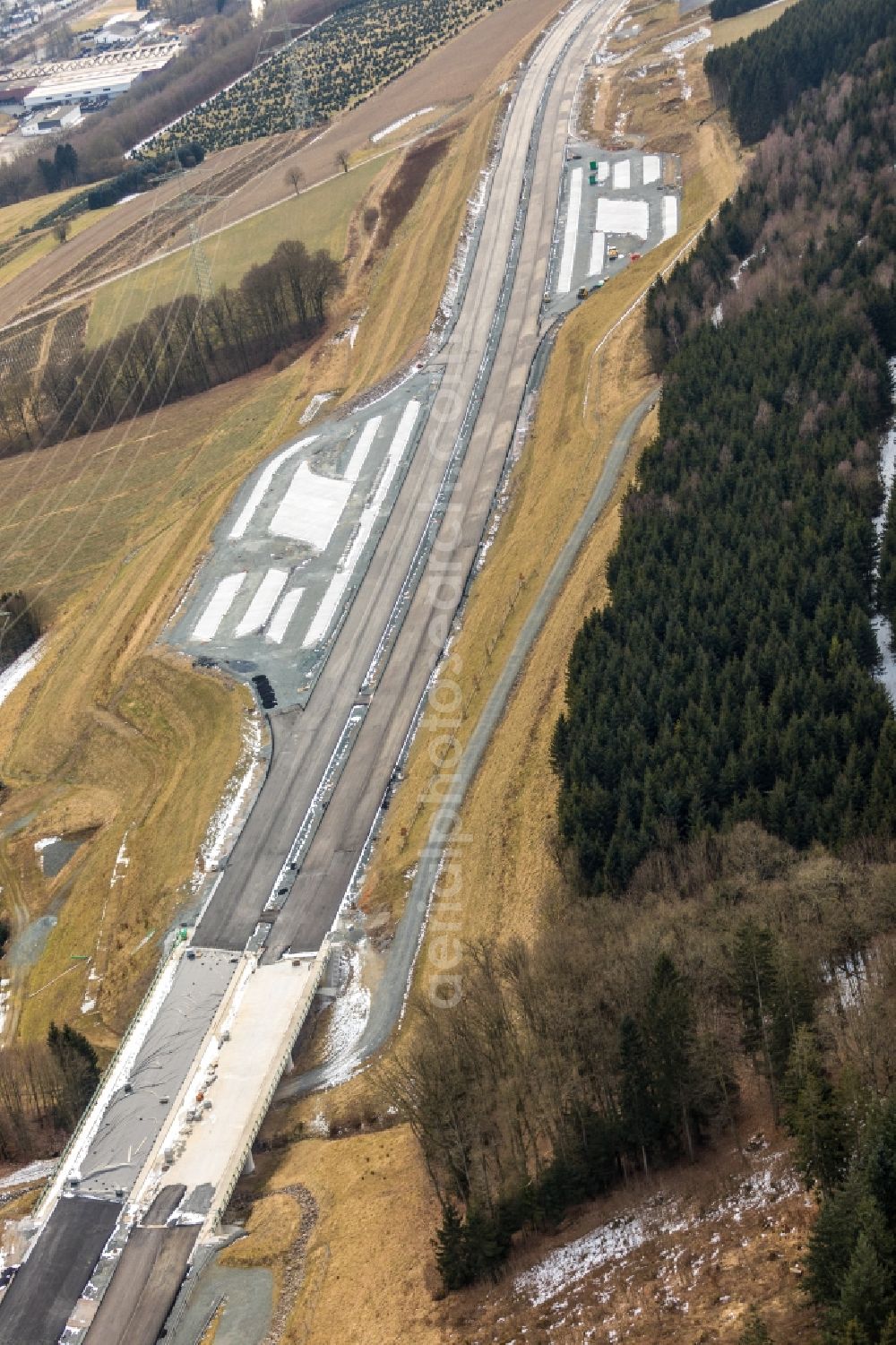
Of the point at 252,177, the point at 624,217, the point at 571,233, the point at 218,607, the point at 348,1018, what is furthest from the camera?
the point at 252,177

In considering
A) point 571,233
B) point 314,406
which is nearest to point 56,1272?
point 314,406

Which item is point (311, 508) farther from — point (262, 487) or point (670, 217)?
point (670, 217)

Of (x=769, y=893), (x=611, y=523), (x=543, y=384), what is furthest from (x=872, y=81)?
(x=769, y=893)

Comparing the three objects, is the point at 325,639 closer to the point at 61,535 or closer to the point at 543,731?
the point at 543,731

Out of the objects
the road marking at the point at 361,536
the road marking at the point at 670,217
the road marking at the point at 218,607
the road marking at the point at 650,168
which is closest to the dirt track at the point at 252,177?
the road marking at the point at 650,168

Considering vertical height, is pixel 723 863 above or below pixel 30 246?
below

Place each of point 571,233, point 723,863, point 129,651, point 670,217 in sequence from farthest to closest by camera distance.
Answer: point 571,233 → point 670,217 → point 129,651 → point 723,863
